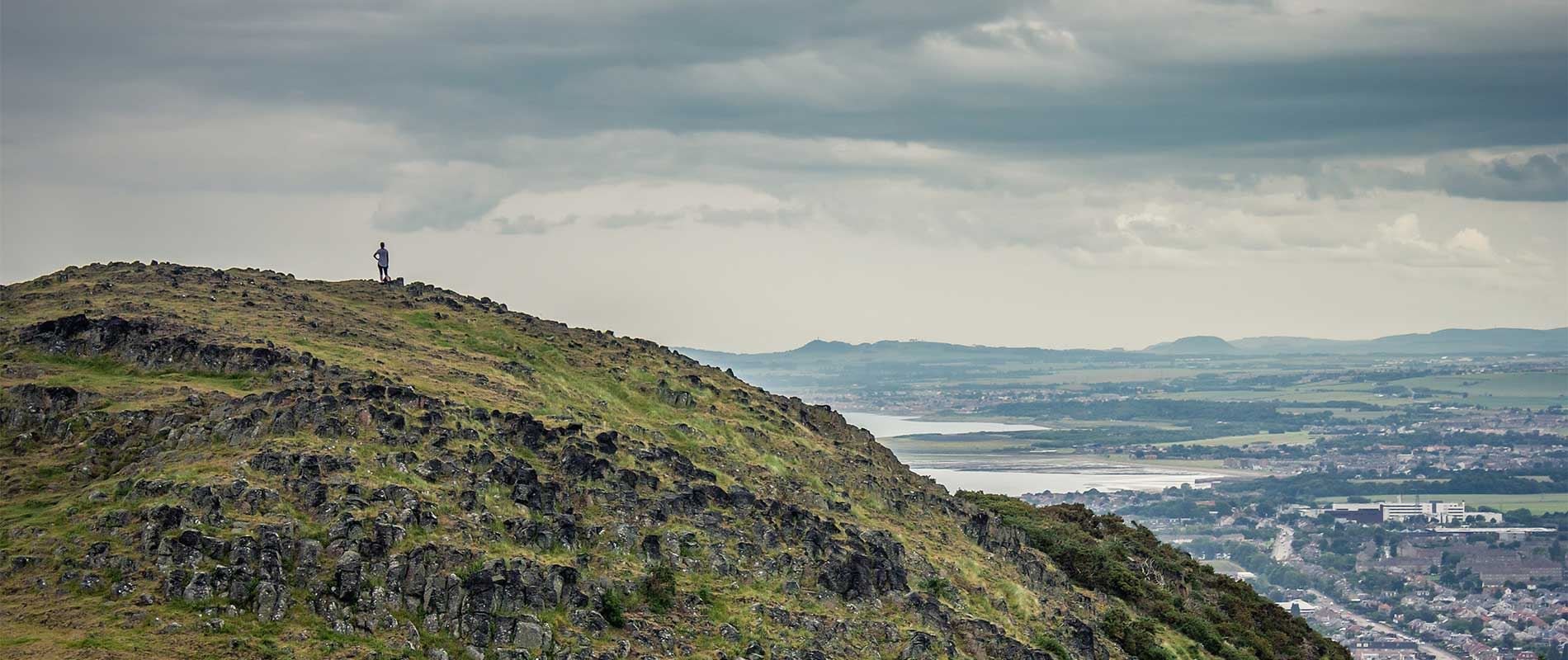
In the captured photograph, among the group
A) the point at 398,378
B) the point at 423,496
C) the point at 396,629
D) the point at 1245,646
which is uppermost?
the point at 398,378

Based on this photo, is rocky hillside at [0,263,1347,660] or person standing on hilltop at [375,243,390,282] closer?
rocky hillside at [0,263,1347,660]

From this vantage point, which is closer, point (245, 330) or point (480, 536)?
point (480, 536)

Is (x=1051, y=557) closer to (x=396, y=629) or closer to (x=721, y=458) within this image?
(x=721, y=458)

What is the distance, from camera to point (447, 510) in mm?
51250

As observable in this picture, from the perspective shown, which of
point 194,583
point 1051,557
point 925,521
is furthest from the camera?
point 1051,557

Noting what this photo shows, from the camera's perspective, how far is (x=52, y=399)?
5544 centimetres

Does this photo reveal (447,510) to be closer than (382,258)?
Yes

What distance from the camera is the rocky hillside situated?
4591 cm

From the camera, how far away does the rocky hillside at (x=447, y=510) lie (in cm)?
4591

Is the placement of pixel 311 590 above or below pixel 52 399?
below

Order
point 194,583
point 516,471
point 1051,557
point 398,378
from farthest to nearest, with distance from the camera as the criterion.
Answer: point 1051,557 → point 398,378 → point 516,471 → point 194,583

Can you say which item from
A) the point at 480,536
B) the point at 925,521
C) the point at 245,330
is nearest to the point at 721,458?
the point at 925,521

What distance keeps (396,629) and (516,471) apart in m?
9.88

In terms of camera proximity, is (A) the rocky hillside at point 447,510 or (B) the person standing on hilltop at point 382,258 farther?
(B) the person standing on hilltop at point 382,258
